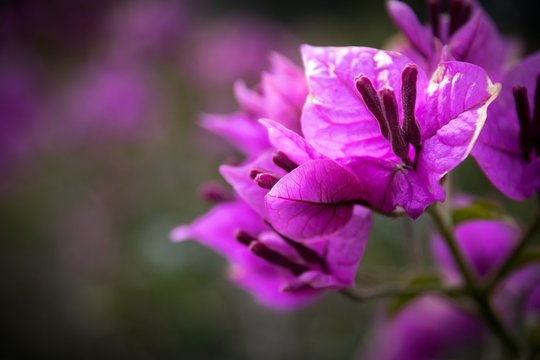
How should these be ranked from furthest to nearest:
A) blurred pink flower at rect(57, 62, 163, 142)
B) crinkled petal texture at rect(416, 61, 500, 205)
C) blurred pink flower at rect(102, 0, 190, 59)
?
blurred pink flower at rect(102, 0, 190, 59), blurred pink flower at rect(57, 62, 163, 142), crinkled petal texture at rect(416, 61, 500, 205)

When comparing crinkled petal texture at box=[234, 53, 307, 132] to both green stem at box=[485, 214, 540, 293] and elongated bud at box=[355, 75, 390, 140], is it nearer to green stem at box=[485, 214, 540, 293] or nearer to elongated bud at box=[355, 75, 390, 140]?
elongated bud at box=[355, 75, 390, 140]

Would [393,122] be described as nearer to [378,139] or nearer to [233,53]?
[378,139]

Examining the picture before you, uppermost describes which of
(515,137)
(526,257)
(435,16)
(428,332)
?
(435,16)

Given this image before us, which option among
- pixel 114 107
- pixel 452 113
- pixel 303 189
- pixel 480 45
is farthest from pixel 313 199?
pixel 114 107

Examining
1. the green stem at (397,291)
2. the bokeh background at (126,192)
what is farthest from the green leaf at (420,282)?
the bokeh background at (126,192)

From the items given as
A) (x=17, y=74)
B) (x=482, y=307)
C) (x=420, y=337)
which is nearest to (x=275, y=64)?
(x=482, y=307)

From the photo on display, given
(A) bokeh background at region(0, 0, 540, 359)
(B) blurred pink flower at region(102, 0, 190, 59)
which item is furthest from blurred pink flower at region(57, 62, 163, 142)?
(B) blurred pink flower at region(102, 0, 190, 59)

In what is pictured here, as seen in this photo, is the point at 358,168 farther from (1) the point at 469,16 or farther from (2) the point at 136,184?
(2) the point at 136,184
